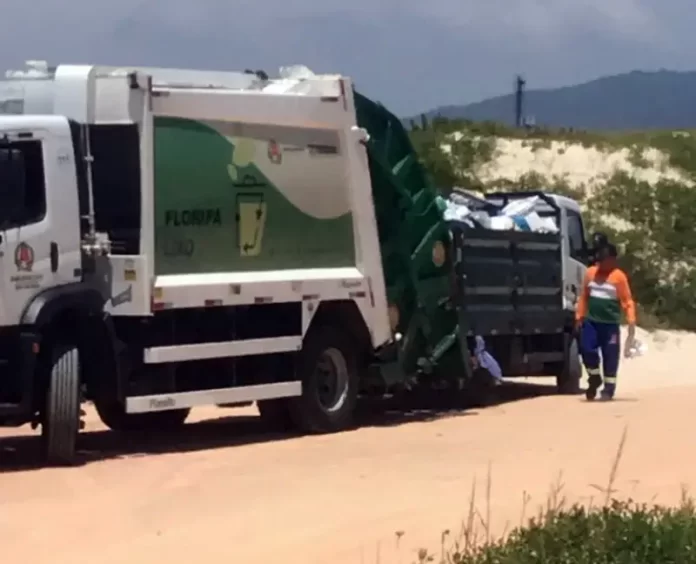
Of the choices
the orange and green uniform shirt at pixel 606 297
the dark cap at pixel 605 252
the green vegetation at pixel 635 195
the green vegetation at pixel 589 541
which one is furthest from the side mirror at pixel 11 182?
the green vegetation at pixel 635 195

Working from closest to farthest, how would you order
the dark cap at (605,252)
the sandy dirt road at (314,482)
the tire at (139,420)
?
the sandy dirt road at (314,482), the tire at (139,420), the dark cap at (605,252)

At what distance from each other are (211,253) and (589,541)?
637cm

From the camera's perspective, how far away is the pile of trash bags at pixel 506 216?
64.8ft

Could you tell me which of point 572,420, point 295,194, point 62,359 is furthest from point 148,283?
point 572,420

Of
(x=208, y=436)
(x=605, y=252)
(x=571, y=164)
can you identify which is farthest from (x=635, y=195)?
(x=208, y=436)

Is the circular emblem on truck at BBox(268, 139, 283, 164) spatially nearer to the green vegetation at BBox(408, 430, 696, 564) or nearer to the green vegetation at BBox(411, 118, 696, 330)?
the green vegetation at BBox(408, 430, 696, 564)

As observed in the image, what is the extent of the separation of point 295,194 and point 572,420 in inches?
141

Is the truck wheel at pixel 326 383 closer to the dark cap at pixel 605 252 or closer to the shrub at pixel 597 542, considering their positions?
the dark cap at pixel 605 252

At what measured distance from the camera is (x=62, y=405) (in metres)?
13.2

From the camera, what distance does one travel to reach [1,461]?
13992 mm

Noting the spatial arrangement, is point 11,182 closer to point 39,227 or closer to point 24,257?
point 39,227

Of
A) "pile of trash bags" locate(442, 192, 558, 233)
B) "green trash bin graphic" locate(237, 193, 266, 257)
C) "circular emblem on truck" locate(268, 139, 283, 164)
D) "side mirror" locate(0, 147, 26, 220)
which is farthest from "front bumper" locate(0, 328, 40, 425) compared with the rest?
"pile of trash bags" locate(442, 192, 558, 233)

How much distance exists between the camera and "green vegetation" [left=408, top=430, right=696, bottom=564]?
8.77m

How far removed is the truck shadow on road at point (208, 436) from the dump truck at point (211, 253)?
26 cm
